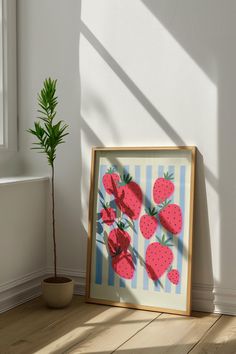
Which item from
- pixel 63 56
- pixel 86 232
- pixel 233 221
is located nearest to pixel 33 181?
pixel 86 232

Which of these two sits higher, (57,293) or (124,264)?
(124,264)

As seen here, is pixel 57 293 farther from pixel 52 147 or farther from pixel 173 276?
pixel 52 147

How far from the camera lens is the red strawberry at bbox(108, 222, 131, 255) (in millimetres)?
3379

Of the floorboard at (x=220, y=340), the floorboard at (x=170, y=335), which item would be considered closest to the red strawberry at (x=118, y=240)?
the floorboard at (x=170, y=335)

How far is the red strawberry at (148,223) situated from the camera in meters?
3.31

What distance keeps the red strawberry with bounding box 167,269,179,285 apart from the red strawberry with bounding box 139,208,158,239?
235mm

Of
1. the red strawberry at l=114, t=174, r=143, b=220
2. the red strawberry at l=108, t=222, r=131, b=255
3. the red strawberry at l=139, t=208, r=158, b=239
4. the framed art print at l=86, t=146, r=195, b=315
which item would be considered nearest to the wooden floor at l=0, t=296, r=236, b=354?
the framed art print at l=86, t=146, r=195, b=315

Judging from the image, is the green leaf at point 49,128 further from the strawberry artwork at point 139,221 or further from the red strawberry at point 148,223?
the red strawberry at point 148,223

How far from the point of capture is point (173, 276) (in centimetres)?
324

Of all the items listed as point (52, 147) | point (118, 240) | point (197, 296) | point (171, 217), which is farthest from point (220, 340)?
point (52, 147)

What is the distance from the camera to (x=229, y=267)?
3166 mm

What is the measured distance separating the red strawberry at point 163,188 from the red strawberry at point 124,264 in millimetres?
364

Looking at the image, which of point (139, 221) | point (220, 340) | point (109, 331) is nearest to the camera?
point (220, 340)

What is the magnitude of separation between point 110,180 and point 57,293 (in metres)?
0.71
